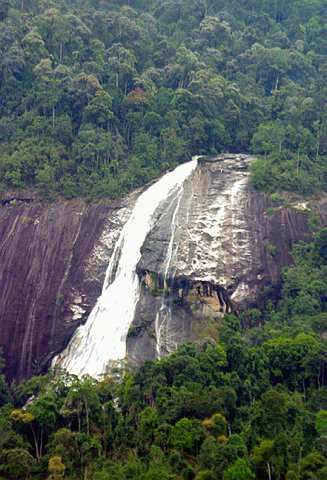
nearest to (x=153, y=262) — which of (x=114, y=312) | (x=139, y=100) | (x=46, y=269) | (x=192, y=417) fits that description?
(x=114, y=312)

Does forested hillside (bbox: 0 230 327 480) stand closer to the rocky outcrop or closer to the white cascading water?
the white cascading water

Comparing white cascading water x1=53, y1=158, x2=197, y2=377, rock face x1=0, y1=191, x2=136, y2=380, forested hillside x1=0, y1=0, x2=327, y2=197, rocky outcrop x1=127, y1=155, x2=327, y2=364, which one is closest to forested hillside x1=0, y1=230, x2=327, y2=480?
white cascading water x1=53, y1=158, x2=197, y2=377

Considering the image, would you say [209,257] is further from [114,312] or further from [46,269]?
[46,269]

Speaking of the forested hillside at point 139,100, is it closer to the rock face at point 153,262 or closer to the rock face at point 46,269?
the rock face at point 46,269

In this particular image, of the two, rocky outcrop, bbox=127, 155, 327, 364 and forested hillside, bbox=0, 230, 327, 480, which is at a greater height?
rocky outcrop, bbox=127, 155, 327, 364

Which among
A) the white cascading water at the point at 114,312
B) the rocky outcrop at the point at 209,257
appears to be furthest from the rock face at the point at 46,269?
the rocky outcrop at the point at 209,257
